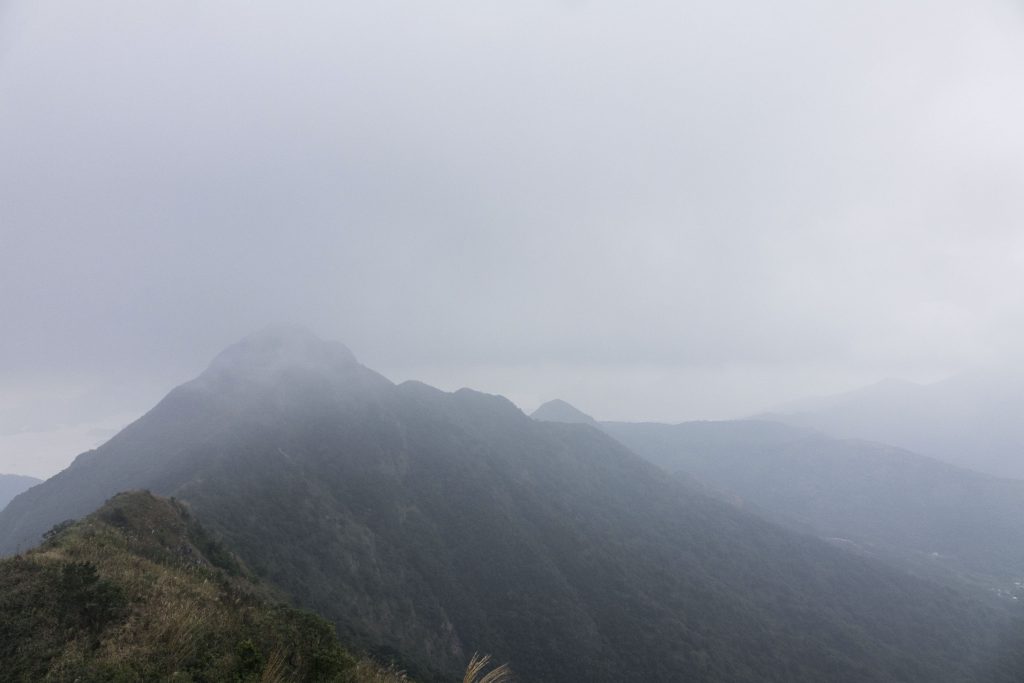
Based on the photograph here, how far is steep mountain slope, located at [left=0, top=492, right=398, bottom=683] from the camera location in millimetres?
8453

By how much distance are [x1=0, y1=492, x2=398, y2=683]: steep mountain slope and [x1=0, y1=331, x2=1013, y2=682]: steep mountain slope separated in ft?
132

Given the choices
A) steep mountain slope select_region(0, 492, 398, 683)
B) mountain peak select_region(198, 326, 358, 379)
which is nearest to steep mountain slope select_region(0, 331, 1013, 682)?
mountain peak select_region(198, 326, 358, 379)

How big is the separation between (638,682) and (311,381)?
4183 inches

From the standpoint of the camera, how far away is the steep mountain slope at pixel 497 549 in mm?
66000

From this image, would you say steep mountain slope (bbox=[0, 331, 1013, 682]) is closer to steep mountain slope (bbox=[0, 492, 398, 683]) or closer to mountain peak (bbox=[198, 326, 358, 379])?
mountain peak (bbox=[198, 326, 358, 379])

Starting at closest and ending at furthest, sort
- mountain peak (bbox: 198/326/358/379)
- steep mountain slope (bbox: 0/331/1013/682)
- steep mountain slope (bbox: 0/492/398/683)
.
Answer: steep mountain slope (bbox: 0/492/398/683) < steep mountain slope (bbox: 0/331/1013/682) < mountain peak (bbox: 198/326/358/379)

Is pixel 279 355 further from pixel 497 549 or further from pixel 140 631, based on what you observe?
pixel 140 631

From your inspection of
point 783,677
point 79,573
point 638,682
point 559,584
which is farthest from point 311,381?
point 79,573

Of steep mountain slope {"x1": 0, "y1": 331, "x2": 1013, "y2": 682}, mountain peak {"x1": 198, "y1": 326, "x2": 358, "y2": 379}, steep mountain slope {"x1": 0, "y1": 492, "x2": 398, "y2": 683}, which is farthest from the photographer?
mountain peak {"x1": 198, "y1": 326, "x2": 358, "y2": 379}

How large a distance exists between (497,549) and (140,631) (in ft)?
282

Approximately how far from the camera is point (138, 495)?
30875 mm

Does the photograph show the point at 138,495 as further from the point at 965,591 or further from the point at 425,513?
the point at 965,591

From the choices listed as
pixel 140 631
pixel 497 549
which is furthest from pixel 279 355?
pixel 140 631

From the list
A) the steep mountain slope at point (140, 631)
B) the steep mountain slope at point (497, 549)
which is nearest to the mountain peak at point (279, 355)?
the steep mountain slope at point (497, 549)
